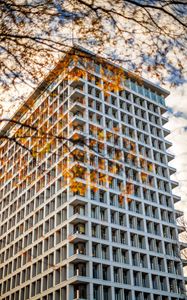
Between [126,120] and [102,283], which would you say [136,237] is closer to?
[102,283]

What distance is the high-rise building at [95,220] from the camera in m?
42.4

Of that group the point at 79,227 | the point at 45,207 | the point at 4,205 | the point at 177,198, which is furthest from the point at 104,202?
the point at 4,205

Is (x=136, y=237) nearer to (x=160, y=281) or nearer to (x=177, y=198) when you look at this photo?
(x=160, y=281)

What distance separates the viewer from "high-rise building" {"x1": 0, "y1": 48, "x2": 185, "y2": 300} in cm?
4238

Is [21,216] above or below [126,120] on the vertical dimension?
below

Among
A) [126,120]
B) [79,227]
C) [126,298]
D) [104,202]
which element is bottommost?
[126,298]

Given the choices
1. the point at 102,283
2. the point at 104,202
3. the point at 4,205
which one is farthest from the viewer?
the point at 4,205

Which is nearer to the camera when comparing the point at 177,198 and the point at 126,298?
the point at 126,298

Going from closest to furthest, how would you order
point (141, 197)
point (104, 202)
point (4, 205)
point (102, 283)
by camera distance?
point (102, 283)
point (104, 202)
point (141, 197)
point (4, 205)

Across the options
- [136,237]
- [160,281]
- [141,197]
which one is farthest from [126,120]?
[160,281]

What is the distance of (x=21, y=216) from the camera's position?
189ft

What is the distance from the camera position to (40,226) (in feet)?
167

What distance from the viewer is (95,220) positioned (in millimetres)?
44969

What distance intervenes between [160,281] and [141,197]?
1149 centimetres
